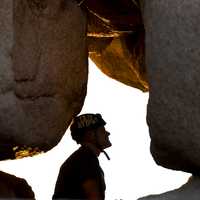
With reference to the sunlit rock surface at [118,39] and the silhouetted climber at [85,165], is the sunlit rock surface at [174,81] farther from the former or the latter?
the sunlit rock surface at [118,39]

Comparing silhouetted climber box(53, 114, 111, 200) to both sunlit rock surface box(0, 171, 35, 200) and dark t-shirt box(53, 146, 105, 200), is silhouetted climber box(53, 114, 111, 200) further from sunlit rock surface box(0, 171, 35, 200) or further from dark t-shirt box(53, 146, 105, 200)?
sunlit rock surface box(0, 171, 35, 200)

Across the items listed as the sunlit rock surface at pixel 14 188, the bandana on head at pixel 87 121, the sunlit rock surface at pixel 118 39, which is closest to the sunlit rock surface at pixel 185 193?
the bandana on head at pixel 87 121

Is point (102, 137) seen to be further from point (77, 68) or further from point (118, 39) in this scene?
point (118, 39)

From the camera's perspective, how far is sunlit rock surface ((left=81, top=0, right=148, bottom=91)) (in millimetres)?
6348

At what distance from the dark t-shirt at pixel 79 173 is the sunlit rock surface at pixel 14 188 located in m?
0.45

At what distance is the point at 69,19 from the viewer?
5.80 m

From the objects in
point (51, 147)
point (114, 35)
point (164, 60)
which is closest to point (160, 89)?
point (164, 60)

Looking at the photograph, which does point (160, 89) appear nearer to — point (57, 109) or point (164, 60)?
point (164, 60)

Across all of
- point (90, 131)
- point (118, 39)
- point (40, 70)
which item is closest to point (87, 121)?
point (90, 131)

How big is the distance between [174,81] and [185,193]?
1.86 ft

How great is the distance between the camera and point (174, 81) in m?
4.96

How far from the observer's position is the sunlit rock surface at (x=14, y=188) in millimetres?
5789

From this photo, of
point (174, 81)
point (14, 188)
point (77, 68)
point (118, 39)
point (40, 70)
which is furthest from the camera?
point (118, 39)

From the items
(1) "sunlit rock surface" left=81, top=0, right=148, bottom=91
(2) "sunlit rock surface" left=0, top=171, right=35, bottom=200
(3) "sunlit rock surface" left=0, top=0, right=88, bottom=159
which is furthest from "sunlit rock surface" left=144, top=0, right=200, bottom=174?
(2) "sunlit rock surface" left=0, top=171, right=35, bottom=200
